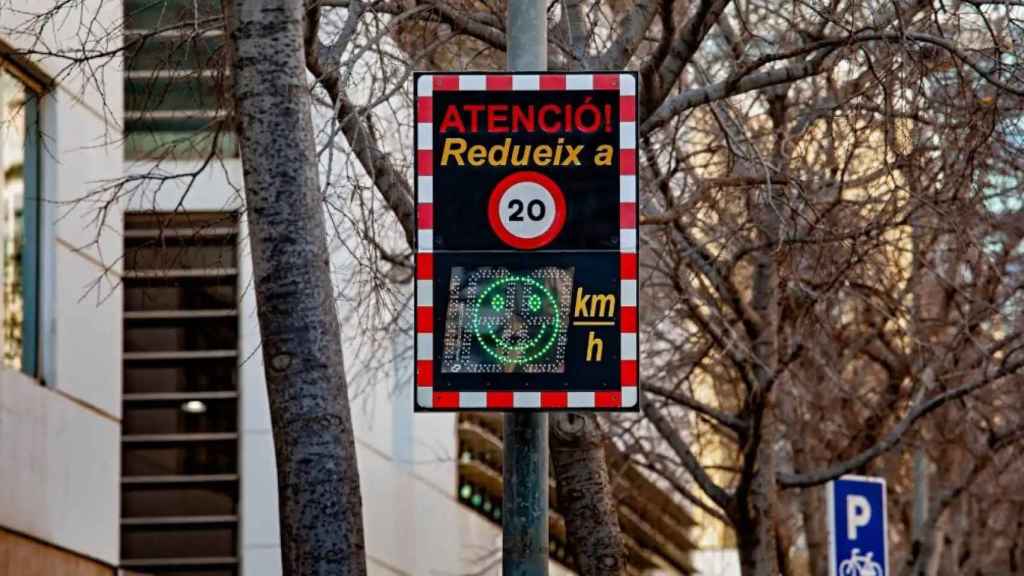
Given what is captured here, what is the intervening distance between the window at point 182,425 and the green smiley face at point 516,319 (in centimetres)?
1549

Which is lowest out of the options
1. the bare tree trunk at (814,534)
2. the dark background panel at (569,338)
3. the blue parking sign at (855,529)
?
the bare tree trunk at (814,534)

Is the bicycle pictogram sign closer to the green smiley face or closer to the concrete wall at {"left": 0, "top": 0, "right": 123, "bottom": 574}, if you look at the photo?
the concrete wall at {"left": 0, "top": 0, "right": 123, "bottom": 574}

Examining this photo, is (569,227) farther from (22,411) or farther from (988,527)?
(988,527)

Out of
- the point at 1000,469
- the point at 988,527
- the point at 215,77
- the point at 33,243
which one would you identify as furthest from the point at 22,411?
the point at 988,527

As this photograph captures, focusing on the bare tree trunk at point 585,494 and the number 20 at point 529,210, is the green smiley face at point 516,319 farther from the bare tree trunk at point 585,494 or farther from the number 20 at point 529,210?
the bare tree trunk at point 585,494

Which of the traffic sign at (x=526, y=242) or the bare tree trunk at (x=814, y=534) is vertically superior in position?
the traffic sign at (x=526, y=242)

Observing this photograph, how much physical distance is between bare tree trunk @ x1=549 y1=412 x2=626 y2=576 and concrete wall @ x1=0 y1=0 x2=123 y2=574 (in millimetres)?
3224

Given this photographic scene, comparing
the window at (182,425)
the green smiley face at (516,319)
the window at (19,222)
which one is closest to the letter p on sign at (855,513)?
the window at (19,222)

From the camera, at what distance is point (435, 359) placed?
8.82 meters

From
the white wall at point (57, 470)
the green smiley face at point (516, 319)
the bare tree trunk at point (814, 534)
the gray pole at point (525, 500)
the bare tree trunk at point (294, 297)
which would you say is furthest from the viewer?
the bare tree trunk at point (814, 534)

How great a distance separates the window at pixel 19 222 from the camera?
15555 millimetres

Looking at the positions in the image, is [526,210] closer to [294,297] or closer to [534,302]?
[534,302]

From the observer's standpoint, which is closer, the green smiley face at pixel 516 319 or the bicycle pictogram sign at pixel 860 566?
the green smiley face at pixel 516 319

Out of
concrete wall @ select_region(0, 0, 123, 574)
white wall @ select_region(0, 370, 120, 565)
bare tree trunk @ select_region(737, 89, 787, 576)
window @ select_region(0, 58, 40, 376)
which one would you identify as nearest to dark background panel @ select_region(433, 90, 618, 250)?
concrete wall @ select_region(0, 0, 123, 574)
